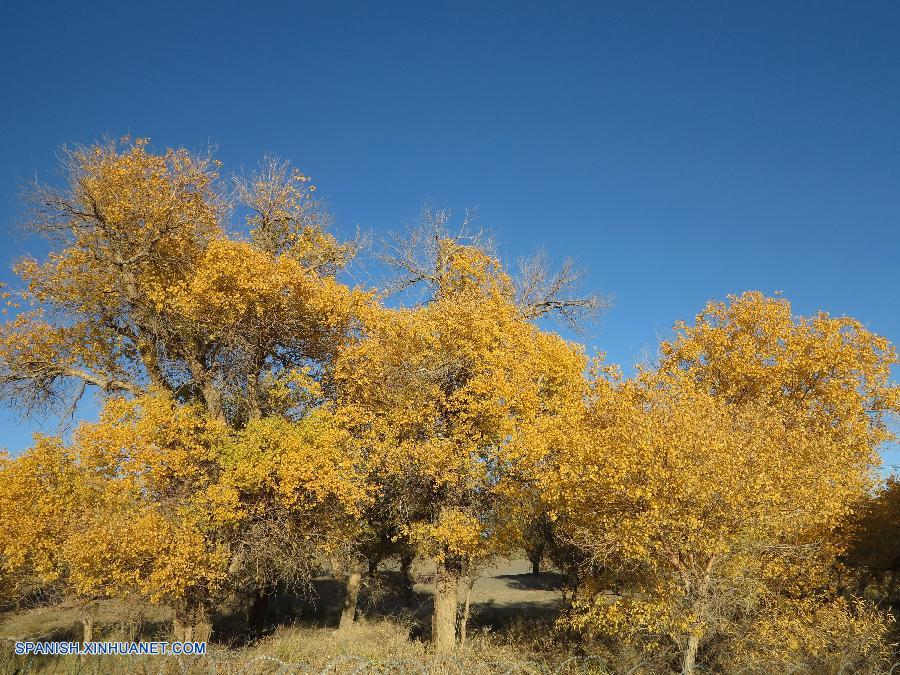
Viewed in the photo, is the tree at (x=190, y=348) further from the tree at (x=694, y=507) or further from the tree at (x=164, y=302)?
the tree at (x=694, y=507)

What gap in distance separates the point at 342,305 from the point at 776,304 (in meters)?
22.5

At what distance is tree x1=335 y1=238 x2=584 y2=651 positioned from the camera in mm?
19906

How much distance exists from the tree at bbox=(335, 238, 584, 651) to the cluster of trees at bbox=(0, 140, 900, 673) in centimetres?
11

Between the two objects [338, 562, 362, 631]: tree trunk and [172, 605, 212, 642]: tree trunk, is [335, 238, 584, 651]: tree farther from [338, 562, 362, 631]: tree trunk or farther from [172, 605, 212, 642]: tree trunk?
[172, 605, 212, 642]: tree trunk

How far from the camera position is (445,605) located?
20.6m

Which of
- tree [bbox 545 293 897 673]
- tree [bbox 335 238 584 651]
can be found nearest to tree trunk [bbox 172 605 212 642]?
tree [bbox 335 238 584 651]

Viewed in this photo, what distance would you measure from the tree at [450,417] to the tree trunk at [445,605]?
38mm

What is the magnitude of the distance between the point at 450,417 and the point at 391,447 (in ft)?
8.14

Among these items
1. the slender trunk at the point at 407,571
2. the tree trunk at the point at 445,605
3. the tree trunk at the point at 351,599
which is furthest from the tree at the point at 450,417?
the slender trunk at the point at 407,571

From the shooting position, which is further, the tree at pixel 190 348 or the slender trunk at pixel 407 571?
the slender trunk at pixel 407 571

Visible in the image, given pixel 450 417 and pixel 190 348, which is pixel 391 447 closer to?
pixel 450 417

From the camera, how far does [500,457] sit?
799 inches

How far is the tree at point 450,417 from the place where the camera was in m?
19.9

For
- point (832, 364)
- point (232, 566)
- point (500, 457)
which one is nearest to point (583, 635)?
point (500, 457)
